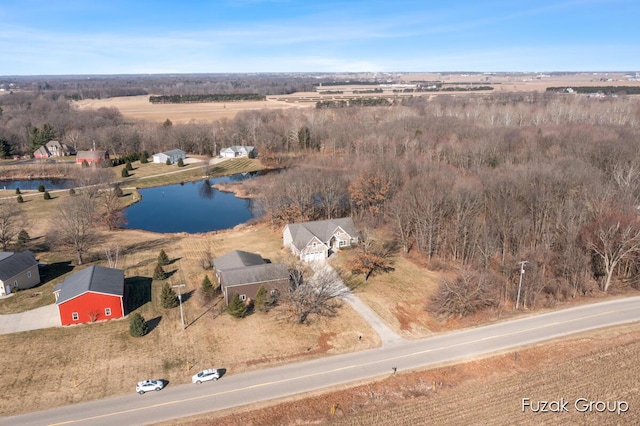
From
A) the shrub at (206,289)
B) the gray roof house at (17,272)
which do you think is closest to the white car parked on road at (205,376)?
the shrub at (206,289)

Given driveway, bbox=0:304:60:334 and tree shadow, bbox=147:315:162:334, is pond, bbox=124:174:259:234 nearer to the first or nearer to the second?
driveway, bbox=0:304:60:334

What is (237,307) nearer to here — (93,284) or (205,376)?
(205,376)

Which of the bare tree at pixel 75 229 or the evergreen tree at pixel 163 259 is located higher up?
the bare tree at pixel 75 229

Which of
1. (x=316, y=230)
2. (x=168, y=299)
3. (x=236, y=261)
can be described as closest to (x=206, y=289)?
(x=168, y=299)

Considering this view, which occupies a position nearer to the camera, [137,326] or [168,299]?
[137,326]

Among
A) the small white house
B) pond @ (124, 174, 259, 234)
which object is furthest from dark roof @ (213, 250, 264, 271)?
the small white house

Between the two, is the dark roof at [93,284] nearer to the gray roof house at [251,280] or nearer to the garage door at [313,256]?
the gray roof house at [251,280]
